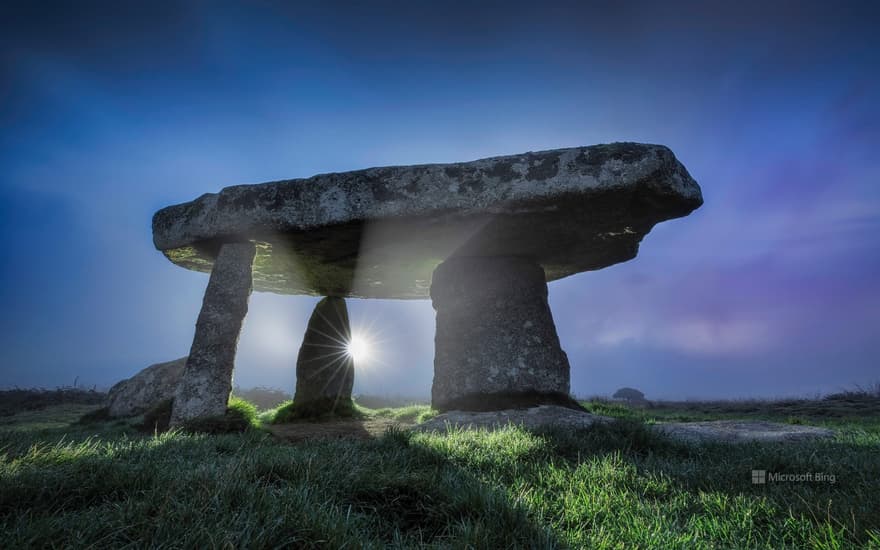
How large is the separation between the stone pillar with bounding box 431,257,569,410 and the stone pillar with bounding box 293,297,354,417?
11.8ft

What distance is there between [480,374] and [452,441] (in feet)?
15.1

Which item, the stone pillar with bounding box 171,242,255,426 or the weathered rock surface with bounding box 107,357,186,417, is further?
the weathered rock surface with bounding box 107,357,186,417

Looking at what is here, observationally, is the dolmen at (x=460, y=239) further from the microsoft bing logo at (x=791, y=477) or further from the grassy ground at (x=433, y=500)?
the microsoft bing logo at (x=791, y=477)

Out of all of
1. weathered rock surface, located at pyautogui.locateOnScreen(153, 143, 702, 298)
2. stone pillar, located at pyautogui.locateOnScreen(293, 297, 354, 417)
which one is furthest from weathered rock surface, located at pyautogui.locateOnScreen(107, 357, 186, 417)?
weathered rock surface, located at pyautogui.locateOnScreen(153, 143, 702, 298)

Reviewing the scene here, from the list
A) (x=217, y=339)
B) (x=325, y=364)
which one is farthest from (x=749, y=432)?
(x=325, y=364)

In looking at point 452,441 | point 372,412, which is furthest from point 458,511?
point 372,412

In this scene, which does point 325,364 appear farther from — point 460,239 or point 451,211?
point 451,211

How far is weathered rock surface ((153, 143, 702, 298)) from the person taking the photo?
7211 mm

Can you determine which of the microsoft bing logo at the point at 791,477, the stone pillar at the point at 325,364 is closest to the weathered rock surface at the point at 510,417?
the microsoft bing logo at the point at 791,477

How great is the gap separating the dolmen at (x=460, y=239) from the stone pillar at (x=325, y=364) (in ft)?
7.72

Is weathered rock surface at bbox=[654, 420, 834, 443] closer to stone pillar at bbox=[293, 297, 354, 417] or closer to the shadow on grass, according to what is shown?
the shadow on grass

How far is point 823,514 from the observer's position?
92.7 inches

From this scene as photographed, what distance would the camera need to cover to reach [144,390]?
40.3ft

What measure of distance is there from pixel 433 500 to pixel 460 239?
6435mm
